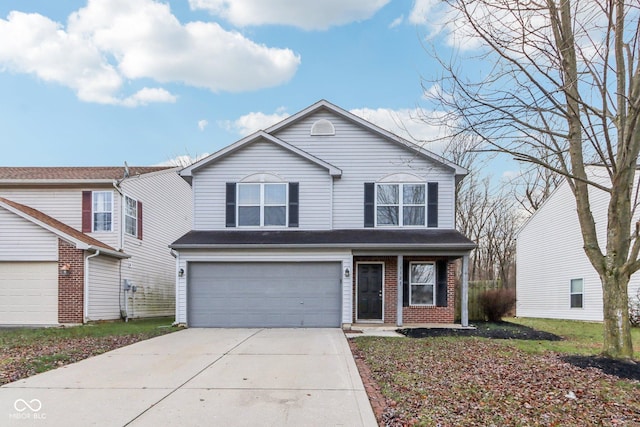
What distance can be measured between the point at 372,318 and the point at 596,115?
29.5ft

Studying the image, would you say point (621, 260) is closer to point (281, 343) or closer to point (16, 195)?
point (281, 343)

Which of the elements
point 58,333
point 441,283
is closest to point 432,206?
point 441,283

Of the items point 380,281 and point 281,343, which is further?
point 380,281

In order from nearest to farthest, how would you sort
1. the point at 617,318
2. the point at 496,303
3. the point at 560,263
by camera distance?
1. the point at 617,318
2. the point at 496,303
3. the point at 560,263

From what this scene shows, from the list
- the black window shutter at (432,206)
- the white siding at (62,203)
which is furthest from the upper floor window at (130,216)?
the black window shutter at (432,206)

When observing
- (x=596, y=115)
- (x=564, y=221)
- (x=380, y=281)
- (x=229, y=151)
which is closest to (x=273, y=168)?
(x=229, y=151)

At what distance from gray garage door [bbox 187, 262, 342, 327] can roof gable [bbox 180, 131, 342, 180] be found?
3.02 m

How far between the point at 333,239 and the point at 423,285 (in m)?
3.28

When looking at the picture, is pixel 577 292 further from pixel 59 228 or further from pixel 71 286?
pixel 59 228

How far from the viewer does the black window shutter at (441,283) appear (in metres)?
14.3

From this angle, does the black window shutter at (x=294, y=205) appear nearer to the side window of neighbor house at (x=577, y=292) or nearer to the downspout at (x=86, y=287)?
the downspout at (x=86, y=287)

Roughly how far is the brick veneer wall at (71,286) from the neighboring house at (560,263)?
17.2 m

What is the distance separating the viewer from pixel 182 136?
31.2 meters

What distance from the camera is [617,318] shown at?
741cm
